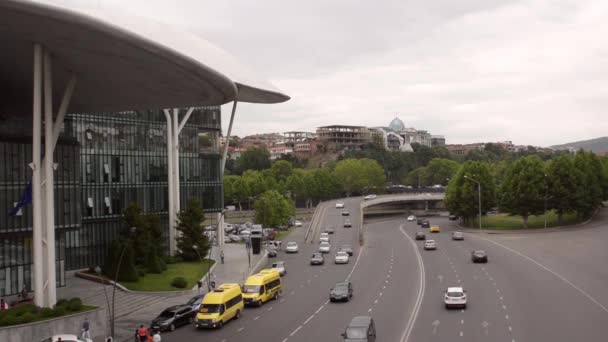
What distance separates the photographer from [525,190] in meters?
96.6

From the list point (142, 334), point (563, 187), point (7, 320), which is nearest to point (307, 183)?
point (563, 187)

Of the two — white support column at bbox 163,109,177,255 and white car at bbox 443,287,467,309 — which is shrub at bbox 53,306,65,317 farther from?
white support column at bbox 163,109,177,255

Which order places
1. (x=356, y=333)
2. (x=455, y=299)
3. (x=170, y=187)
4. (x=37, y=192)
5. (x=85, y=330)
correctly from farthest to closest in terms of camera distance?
(x=170, y=187), (x=455, y=299), (x=37, y=192), (x=85, y=330), (x=356, y=333)

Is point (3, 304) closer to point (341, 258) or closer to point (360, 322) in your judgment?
point (360, 322)

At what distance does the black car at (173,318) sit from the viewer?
124ft

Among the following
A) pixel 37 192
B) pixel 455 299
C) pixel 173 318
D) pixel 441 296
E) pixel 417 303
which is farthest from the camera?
pixel 441 296

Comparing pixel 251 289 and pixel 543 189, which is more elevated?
pixel 543 189

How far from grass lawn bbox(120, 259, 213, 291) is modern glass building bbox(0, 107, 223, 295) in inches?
225

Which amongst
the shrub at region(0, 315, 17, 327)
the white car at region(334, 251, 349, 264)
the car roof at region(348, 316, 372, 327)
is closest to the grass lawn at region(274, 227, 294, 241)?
the white car at region(334, 251, 349, 264)

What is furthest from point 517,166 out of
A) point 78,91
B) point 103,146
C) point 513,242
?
point 78,91

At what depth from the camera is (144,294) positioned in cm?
5134

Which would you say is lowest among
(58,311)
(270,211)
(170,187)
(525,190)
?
(58,311)

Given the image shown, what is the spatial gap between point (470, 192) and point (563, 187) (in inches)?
563

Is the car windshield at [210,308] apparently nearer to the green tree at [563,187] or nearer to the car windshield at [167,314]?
the car windshield at [167,314]
